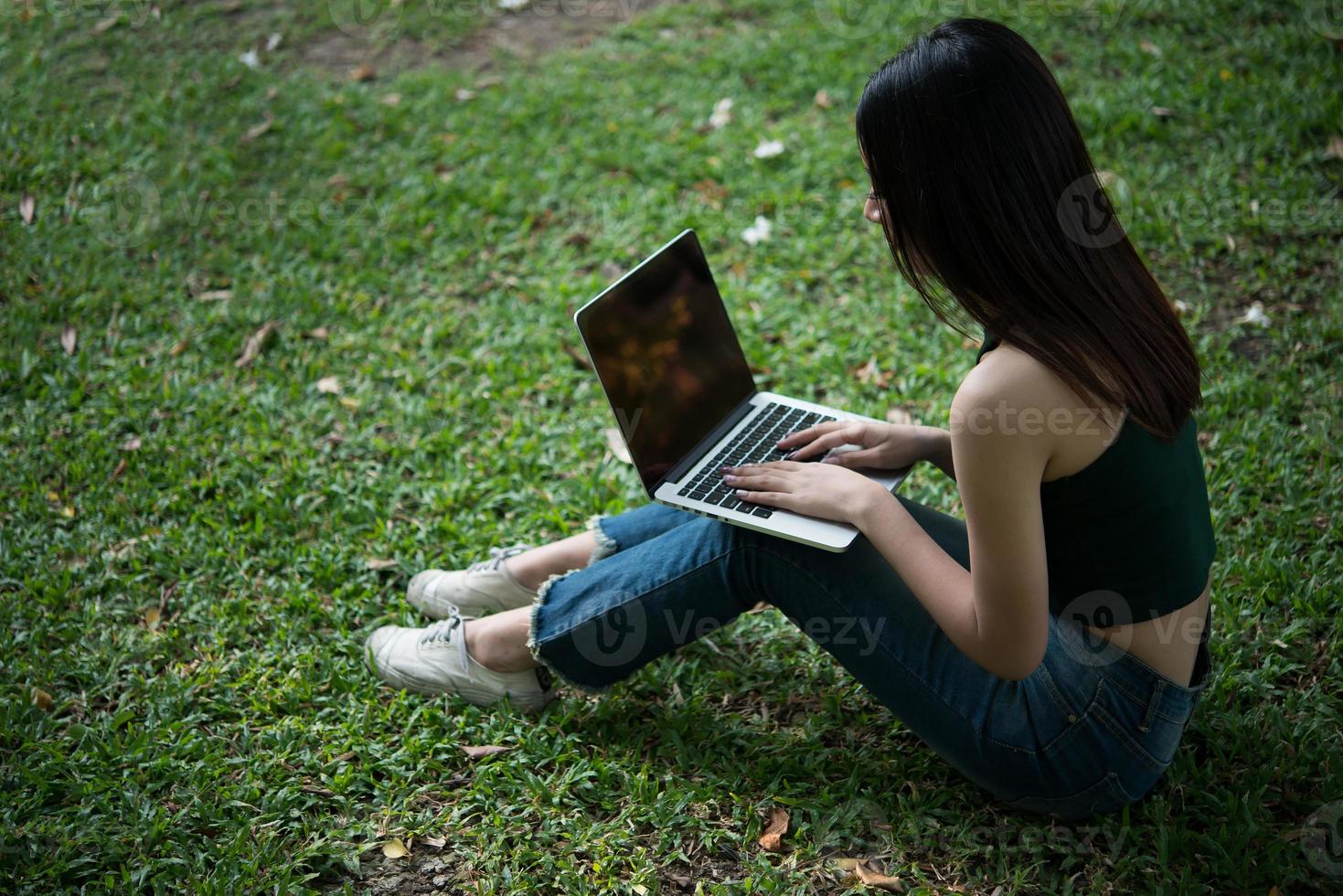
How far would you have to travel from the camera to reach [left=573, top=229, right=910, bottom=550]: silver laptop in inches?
79.3

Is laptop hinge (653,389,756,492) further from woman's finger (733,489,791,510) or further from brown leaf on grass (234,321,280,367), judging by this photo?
brown leaf on grass (234,321,280,367)

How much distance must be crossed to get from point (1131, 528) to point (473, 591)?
1.48 metres

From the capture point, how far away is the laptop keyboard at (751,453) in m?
2.01

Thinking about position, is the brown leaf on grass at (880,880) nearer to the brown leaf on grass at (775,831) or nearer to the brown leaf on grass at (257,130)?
the brown leaf on grass at (775,831)

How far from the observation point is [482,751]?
2.30 metres

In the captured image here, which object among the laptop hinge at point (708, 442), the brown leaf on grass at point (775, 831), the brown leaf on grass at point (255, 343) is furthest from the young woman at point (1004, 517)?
the brown leaf on grass at point (255, 343)

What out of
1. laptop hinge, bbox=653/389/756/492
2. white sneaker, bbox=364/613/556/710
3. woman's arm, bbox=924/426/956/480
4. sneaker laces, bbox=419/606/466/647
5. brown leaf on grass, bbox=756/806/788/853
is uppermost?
laptop hinge, bbox=653/389/756/492

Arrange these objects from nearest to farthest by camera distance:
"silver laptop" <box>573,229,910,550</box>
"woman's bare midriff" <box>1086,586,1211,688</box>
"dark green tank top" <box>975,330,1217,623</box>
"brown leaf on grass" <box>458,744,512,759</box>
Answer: "dark green tank top" <box>975,330,1217,623</box>, "woman's bare midriff" <box>1086,586,1211,688</box>, "silver laptop" <box>573,229,910,550</box>, "brown leaf on grass" <box>458,744,512,759</box>

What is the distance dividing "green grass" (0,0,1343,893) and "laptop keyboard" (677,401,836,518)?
521mm

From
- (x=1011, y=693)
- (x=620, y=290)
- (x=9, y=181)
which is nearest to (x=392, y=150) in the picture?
(x=9, y=181)

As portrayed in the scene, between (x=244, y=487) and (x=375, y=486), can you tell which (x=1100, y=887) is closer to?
(x=375, y=486)

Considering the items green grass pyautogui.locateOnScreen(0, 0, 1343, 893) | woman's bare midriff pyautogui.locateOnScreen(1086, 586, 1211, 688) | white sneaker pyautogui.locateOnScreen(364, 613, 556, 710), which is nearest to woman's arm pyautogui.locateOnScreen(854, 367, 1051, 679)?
woman's bare midriff pyautogui.locateOnScreen(1086, 586, 1211, 688)

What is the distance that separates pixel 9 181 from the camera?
4.20 m

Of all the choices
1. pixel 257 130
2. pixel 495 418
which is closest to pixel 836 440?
→ pixel 495 418
